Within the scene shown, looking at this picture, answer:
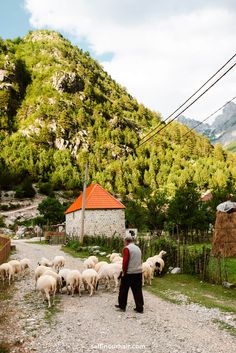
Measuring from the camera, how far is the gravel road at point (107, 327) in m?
7.86

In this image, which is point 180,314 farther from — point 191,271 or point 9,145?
point 9,145

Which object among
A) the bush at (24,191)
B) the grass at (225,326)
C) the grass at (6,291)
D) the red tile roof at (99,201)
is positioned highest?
the bush at (24,191)

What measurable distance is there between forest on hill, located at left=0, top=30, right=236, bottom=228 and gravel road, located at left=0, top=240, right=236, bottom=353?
338 feet

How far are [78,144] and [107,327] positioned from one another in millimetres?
152327

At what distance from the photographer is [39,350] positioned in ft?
25.1

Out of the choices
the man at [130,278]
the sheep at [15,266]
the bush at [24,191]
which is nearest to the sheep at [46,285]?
the man at [130,278]

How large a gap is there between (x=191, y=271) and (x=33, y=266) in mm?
9500

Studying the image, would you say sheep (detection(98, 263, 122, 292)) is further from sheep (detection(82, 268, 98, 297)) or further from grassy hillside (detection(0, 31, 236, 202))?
grassy hillside (detection(0, 31, 236, 202))

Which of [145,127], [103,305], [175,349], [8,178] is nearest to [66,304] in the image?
[103,305]

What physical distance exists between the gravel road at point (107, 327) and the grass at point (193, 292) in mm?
771

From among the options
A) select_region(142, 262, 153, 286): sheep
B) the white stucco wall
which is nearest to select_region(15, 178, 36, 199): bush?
the white stucco wall

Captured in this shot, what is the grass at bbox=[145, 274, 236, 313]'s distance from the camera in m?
12.8

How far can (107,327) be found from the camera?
9.30m

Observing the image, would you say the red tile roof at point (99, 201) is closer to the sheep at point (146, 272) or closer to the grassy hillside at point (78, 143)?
the sheep at point (146, 272)
